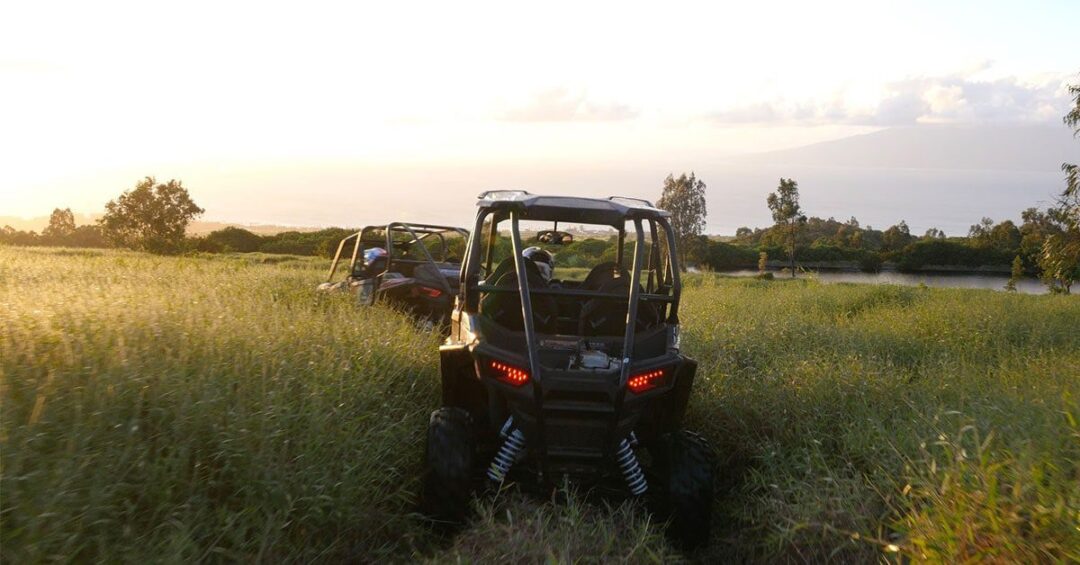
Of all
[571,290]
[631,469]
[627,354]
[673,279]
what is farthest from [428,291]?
[627,354]

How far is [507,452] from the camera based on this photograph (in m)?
5.40

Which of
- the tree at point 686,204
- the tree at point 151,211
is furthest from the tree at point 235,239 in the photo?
the tree at point 686,204

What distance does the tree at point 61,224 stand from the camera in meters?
60.3

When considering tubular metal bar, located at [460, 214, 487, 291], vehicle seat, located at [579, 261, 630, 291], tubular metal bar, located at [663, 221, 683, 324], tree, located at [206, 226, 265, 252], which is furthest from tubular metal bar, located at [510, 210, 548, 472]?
tree, located at [206, 226, 265, 252]

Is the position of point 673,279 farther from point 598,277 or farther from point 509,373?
point 509,373

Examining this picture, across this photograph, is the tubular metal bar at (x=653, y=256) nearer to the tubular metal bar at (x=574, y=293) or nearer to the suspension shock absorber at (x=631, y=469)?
the tubular metal bar at (x=574, y=293)

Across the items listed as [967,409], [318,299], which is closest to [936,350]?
[967,409]

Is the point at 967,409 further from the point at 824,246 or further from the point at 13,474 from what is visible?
the point at 824,246

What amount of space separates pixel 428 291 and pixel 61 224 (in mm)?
65288

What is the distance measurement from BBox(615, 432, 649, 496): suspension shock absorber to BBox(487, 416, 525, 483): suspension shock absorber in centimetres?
64

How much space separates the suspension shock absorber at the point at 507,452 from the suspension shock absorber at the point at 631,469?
64 cm

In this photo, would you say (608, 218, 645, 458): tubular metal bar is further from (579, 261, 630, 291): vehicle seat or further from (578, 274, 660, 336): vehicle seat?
(579, 261, 630, 291): vehicle seat

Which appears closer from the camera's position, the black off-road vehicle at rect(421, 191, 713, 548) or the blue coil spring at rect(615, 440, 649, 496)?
the black off-road vehicle at rect(421, 191, 713, 548)

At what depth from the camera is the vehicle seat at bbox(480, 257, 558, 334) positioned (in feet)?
20.8
